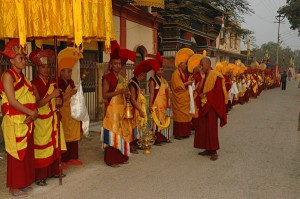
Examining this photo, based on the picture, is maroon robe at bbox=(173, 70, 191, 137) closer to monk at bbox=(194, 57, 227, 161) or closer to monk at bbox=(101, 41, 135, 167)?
monk at bbox=(194, 57, 227, 161)

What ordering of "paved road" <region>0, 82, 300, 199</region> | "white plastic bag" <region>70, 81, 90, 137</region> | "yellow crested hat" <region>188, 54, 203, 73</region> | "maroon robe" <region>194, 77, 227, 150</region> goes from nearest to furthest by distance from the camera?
"paved road" <region>0, 82, 300, 199</region>
"white plastic bag" <region>70, 81, 90, 137</region>
"maroon robe" <region>194, 77, 227, 150</region>
"yellow crested hat" <region>188, 54, 203, 73</region>

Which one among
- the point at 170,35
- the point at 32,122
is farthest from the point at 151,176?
the point at 170,35

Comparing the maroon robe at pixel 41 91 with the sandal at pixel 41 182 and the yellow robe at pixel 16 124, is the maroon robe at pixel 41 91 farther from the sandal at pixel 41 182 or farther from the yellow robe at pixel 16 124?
the yellow robe at pixel 16 124

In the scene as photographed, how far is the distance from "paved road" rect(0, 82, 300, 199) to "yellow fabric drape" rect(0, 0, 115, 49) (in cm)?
200

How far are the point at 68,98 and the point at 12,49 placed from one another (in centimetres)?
130

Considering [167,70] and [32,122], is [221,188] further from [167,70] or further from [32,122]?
[167,70]

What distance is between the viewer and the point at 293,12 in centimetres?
2638

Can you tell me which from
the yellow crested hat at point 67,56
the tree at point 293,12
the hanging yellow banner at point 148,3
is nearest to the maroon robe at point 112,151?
the yellow crested hat at point 67,56

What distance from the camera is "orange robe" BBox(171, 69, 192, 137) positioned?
309 inches

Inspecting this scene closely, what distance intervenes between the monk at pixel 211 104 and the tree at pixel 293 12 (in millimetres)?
22980

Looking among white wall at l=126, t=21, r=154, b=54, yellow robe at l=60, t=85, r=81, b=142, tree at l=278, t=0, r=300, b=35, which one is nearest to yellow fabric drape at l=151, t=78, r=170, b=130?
yellow robe at l=60, t=85, r=81, b=142

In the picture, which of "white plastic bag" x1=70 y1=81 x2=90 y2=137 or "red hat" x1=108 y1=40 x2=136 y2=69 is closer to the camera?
"white plastic bag" x1=70 y1=81 x2=90 y2=137

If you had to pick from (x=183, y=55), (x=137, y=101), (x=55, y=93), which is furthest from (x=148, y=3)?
(x=55, y=93)

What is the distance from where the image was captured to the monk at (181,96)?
775 centimetres
